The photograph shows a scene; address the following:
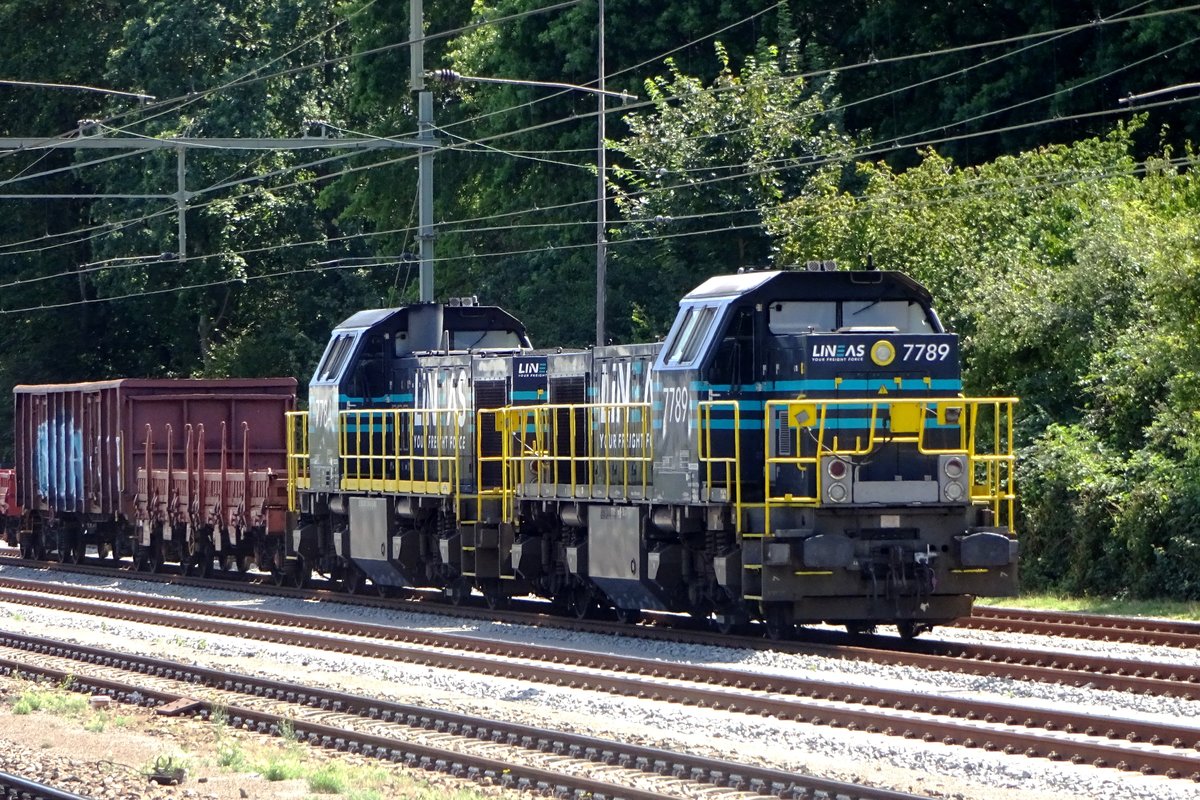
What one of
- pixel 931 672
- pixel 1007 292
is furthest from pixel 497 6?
pixel 931 672

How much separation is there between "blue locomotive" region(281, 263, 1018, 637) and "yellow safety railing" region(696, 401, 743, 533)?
0.02m

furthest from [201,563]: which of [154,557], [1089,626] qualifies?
[1089,626]

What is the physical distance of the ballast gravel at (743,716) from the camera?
10438mm

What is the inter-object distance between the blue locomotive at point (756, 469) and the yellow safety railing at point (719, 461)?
0.07ft

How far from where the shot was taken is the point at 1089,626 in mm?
17875

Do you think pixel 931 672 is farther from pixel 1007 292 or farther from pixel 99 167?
pixel 99 167

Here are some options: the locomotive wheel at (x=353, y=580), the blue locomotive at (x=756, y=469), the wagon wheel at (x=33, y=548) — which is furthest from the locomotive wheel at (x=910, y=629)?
the wagon wheel at (x=33, y=548)

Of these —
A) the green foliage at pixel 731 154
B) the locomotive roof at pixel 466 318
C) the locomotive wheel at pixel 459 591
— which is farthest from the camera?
the green foliage at pixel 731 154

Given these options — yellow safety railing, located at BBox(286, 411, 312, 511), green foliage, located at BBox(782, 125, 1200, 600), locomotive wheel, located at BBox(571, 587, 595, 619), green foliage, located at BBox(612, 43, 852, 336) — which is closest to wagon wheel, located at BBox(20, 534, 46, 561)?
yellow safety railing, located at BBox(286, 411, 312, 511)

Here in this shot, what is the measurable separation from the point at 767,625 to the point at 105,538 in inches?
701

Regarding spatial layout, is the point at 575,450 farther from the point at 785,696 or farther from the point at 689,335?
the point at 785,696

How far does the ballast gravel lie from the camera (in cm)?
1044

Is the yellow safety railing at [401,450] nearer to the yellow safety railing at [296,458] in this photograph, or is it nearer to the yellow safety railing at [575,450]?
the yellow safety railing at [575,450]

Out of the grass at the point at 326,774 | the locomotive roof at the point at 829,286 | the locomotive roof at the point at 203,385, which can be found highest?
the locomotive roof at the point at 829,286
